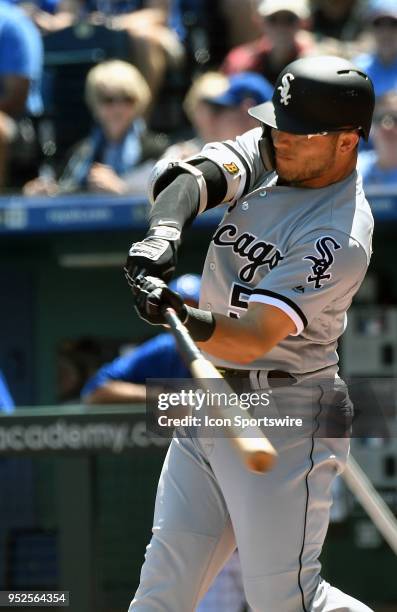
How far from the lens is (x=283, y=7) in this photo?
258 inches

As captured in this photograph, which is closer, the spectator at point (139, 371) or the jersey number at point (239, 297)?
the jersey number at point (239, 297)

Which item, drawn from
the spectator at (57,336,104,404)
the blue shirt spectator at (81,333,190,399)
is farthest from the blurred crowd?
the blue shirt spectator at (81,333,190,399)

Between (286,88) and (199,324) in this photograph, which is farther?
(286,88)

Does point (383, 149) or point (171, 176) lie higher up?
point (171, 176)

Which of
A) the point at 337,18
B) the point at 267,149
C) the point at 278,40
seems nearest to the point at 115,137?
the point at 278,40

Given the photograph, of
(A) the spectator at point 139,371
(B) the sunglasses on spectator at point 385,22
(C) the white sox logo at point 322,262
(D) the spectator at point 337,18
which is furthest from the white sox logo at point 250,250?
(D) the spectator at point 337,18

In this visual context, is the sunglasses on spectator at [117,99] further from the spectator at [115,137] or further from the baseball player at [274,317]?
the baseball player at [274,317]

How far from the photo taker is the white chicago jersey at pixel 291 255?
292cm

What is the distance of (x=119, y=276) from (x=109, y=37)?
58.8 inches

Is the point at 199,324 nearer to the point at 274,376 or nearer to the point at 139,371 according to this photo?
the point at 274,376

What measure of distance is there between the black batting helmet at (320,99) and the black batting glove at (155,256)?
409 mm

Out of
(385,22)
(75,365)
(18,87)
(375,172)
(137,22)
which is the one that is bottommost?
(75,365)

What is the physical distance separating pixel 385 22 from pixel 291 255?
12.5 ft

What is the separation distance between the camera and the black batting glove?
109 inches
